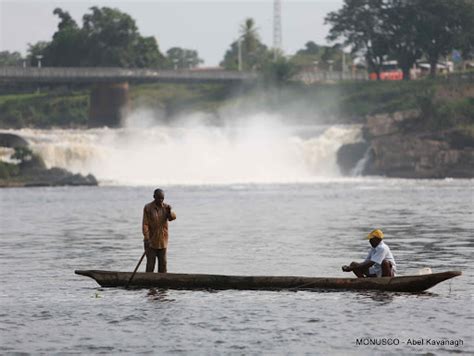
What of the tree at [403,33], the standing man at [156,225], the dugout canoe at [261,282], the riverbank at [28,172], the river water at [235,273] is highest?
the tree at [403,33]

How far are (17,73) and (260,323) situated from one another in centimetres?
Result: 11526

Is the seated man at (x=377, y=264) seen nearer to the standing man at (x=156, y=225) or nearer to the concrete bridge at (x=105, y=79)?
the standing man at (x=156, y=225)

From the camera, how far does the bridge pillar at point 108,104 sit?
15788 centimetres

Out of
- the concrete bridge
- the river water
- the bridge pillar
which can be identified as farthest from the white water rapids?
the river water

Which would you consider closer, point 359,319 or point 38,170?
point 359,319

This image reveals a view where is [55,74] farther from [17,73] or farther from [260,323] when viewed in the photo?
[260,323]

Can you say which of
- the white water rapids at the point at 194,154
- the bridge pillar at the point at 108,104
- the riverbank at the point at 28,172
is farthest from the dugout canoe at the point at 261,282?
the bridge pillar at the point at 108,104

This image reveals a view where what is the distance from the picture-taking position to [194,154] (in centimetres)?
13412

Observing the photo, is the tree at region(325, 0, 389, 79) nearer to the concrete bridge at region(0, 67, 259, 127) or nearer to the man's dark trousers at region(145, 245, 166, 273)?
the concrete bridge at region(0, 67, 259, 127)

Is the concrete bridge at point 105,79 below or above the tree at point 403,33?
below

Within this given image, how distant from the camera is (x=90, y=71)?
152 meters

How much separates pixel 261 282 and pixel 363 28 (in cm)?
15104

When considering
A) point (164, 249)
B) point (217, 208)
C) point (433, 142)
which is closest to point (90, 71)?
point (433, 142)

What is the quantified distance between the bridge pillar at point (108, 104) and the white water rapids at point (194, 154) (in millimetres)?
20276
